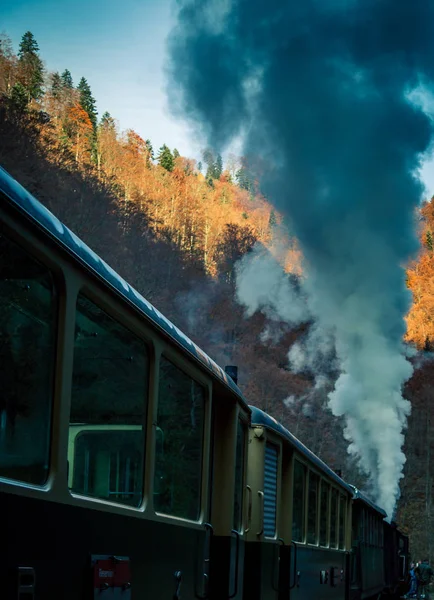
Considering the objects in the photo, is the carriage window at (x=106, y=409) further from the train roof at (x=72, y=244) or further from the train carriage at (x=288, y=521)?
the train carriage at (x=288, y=521)

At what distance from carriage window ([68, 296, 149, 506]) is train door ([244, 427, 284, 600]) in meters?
4.01

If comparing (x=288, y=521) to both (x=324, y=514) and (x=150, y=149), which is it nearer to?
(x=324, y=514)

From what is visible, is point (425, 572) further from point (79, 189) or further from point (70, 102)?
point (70, 102)

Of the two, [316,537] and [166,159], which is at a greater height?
[166,159]

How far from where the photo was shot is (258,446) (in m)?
8.91

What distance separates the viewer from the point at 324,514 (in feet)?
43.8

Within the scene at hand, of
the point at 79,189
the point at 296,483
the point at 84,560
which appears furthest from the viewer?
the point at 79,189

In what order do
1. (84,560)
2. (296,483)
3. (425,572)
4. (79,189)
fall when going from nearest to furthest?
(84,560)
(296,483)
(425,572)
(79,189)

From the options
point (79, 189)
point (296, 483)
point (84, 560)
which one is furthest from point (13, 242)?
point (79, 189)

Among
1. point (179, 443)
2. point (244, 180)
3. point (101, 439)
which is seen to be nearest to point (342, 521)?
point (179, 443)

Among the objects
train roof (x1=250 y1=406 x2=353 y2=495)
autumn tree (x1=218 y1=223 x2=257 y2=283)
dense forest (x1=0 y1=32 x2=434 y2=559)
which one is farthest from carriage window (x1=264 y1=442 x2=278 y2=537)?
autumn tree (x1=218 y1=223 x2=257 y2=283)

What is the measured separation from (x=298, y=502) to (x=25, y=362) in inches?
322

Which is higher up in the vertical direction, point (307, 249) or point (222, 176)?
point (222, 176)

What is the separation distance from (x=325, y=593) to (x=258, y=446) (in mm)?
4841
